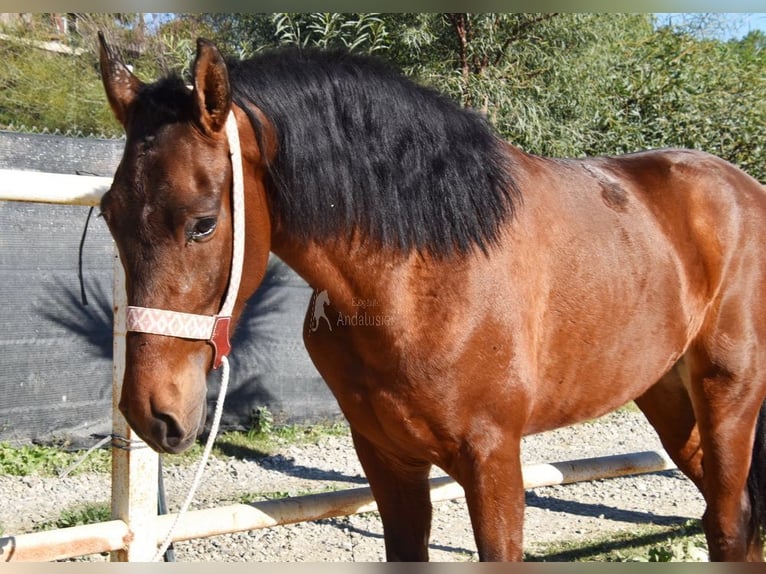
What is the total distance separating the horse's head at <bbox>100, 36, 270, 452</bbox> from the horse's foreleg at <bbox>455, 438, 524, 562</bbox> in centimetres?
80

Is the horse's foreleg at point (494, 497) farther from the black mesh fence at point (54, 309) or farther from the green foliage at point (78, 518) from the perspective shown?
the black mesh fence at point (54, 309)

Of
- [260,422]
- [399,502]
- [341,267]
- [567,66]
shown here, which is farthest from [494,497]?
[567,66]

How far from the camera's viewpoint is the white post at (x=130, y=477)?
2.52 meters

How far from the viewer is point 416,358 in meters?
2.12

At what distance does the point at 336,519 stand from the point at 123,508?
2.06 meters

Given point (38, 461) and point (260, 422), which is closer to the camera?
point (38, 461)

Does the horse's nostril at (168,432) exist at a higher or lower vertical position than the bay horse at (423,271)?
lower

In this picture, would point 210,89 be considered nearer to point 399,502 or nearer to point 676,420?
point 399,502

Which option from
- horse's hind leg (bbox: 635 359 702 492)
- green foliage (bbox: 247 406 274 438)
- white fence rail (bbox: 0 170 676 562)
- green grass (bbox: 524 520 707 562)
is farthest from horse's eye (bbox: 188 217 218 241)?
green foliage (bbox: 247 406 274 438)

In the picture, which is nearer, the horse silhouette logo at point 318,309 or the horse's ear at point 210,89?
the horse's ear at point 210,89

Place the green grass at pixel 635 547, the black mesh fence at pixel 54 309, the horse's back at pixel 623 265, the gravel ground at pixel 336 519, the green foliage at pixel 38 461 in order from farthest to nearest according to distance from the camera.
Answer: the black mesh fence at pixel 54 309 → the green foliage at pixel 38 461 → the gravel ground at pixel 336 519 → the green grass at pixel 635 547 → the horse's back at pixel 623 265

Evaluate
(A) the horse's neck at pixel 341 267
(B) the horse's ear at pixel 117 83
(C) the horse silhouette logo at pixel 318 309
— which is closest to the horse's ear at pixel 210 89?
(B) the horse's ear at pixel 117 83

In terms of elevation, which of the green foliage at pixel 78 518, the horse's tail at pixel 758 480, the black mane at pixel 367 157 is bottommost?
the green foliage at pixel 78 518

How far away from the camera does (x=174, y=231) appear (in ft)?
5.89
